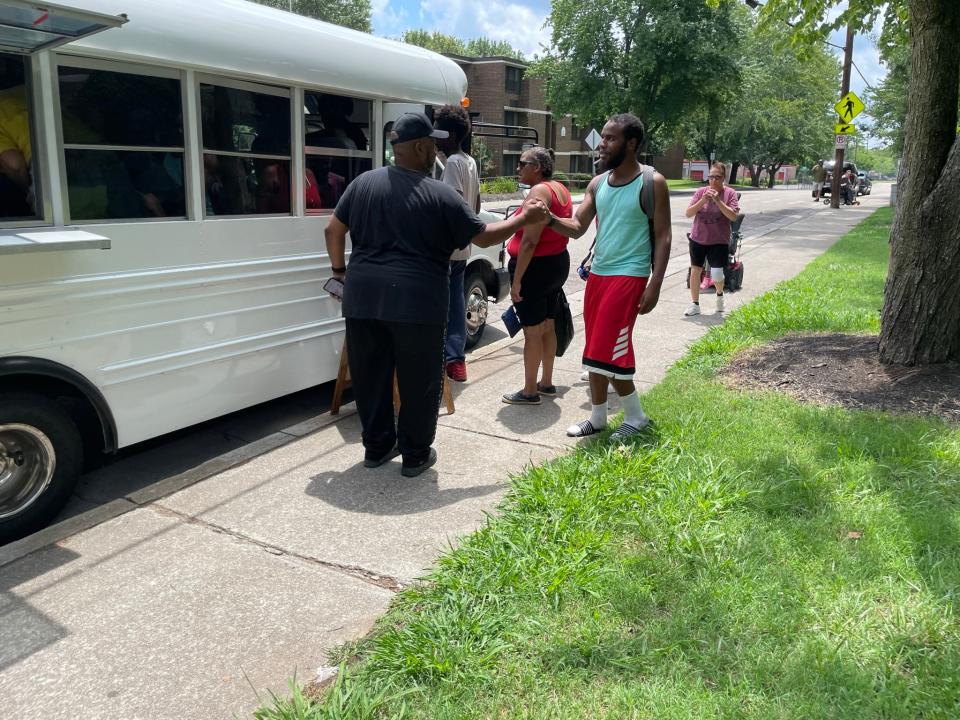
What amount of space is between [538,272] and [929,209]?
9.30 feet

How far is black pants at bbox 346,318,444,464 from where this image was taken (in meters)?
4.53

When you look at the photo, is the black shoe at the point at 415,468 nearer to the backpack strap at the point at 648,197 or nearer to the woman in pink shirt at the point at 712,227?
the backpack strap at the point at 648,197

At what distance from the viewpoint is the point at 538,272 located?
230 inches

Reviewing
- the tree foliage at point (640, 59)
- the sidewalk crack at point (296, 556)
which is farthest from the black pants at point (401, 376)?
the tree foliage at point (640, 59)

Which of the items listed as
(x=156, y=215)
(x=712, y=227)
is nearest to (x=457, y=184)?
(x=156, y=215)

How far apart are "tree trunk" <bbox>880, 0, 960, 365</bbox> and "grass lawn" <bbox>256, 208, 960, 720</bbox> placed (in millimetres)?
1161

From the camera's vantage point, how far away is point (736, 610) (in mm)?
3154

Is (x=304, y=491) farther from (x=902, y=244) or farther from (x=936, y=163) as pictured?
(x=936, y=163)

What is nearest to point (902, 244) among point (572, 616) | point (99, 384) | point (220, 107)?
point (572, 616)

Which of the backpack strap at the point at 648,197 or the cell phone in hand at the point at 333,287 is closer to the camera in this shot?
the backpack strap at the point at 648,197

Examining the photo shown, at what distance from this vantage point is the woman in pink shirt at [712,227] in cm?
894

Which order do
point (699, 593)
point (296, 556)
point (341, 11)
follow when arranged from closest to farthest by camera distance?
1. point (699, 593)
2. point (296, 556)
3. point (341, 11)

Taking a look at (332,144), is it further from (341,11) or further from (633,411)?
(341,11)

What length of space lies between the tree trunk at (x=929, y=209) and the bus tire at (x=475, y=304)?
140 inches
